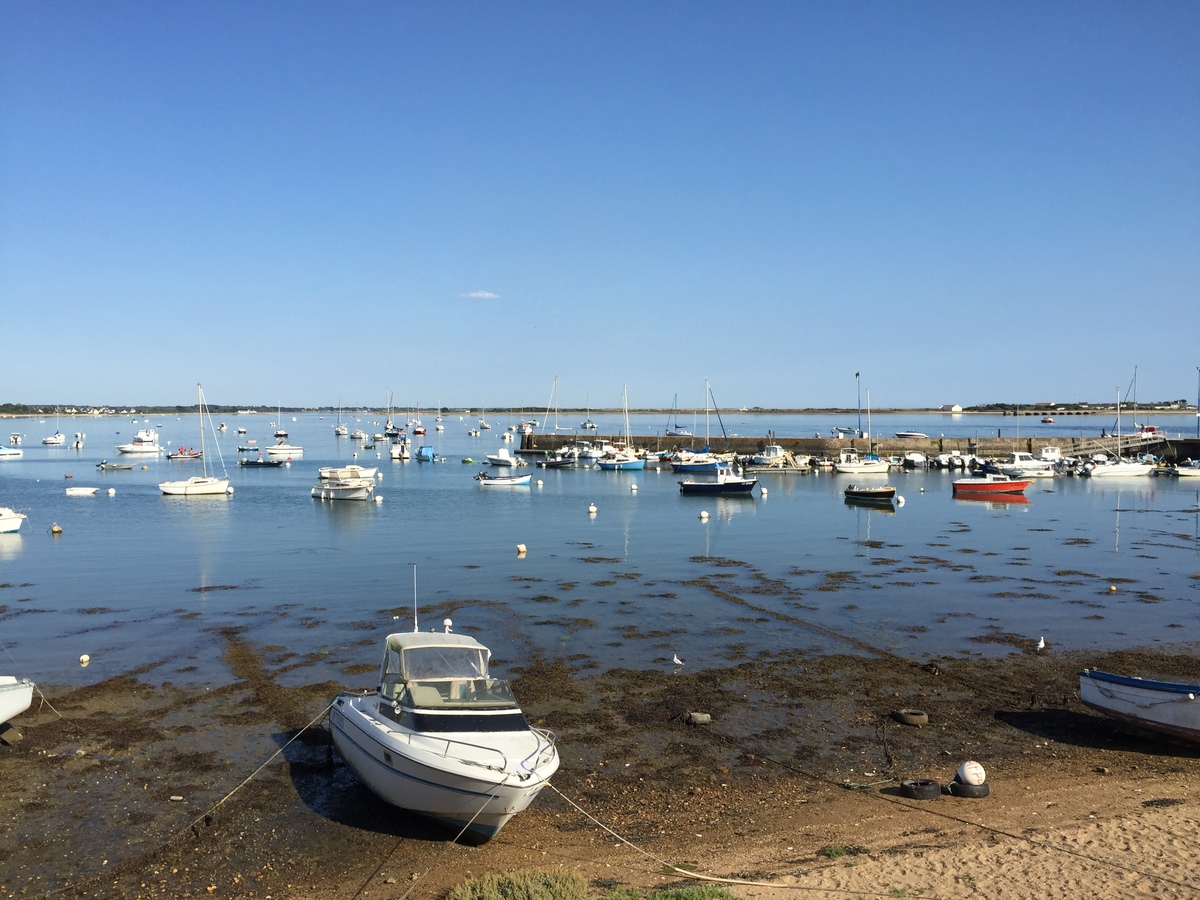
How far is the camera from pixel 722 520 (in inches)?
2174

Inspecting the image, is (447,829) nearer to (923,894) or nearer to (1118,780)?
(923,894)

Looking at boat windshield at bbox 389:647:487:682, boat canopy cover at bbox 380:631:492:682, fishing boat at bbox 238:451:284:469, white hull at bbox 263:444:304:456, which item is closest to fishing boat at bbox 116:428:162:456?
white hull at bbox 263:444:304:456

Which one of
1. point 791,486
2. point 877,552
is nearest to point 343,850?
point 877,552

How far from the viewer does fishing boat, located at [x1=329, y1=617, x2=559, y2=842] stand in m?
12.3

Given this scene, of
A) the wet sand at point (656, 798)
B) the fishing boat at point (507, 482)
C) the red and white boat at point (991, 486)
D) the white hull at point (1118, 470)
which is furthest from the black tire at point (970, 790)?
the white hull at point (1118, 470)

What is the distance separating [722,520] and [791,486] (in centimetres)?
2562

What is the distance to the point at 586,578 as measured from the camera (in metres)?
35.0

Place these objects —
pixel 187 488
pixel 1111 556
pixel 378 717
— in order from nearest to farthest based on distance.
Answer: pixel 378 717 < pixel 1111 556 < pixel 187 488

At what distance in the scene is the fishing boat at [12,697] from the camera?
1669 cm

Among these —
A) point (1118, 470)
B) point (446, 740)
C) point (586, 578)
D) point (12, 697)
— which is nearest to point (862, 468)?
point (1118, 470)

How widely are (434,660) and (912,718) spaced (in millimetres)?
9761

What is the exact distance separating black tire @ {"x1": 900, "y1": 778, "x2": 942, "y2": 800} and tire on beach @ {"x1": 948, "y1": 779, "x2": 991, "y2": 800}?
24 centimetres

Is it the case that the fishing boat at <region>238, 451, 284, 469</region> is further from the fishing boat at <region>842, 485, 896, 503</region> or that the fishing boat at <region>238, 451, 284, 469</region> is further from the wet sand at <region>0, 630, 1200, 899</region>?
the wet sand at <region>0, 630, 1200, 899</region>

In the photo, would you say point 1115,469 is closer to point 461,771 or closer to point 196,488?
point 196,488
